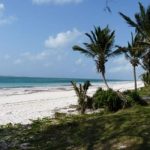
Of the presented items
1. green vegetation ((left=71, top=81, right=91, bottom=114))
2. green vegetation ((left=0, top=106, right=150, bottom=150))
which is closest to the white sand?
green vegetation ((left=71, top=81, right=91, bottom=114))

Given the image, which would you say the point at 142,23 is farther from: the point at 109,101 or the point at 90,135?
the point at 90,135

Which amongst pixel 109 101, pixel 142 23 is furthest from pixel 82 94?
pixel 142 23

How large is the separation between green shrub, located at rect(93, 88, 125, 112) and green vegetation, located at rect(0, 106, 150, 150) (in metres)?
5.17

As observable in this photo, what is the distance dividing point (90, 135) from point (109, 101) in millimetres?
7933

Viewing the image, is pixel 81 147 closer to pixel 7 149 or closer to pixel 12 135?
pixel 7 149

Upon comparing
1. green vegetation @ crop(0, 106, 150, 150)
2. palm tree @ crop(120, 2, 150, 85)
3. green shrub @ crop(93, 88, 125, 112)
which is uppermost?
palm tree @ crop(120, 2, 150, 85)

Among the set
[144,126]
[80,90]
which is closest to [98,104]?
[80,90]

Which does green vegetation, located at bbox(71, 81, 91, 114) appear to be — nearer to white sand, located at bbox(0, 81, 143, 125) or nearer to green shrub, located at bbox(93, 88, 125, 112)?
green shrub, located at bbox(93, 88, 125, 112)

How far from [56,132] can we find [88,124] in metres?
1.19

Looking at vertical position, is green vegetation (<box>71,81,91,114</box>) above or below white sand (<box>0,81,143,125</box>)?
above

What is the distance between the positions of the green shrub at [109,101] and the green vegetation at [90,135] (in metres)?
5.17

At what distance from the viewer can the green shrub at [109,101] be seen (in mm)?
18719

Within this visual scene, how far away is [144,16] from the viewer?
26156 millimetres

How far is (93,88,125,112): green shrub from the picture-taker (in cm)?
1872
